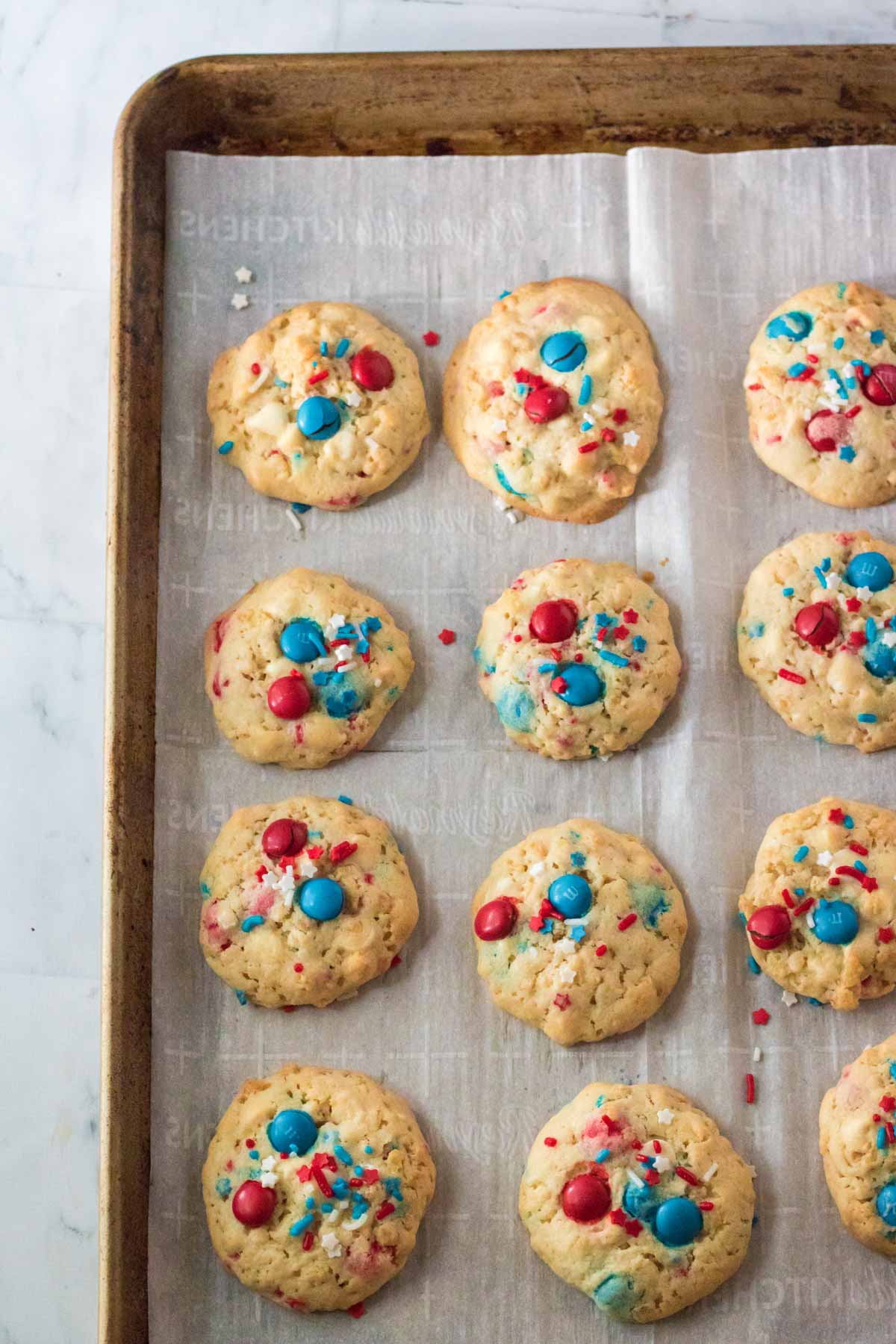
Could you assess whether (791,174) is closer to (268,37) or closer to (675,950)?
(268,37)

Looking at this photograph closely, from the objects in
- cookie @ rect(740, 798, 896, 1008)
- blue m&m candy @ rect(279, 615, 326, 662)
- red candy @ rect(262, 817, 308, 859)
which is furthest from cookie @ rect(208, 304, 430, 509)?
cookie @ rect(740, 798, 896, 1008)

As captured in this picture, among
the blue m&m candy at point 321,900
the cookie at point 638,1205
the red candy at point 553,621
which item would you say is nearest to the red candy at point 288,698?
the blue m&m candy at point 321,900

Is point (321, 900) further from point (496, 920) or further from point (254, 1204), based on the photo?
point (254, 1204)

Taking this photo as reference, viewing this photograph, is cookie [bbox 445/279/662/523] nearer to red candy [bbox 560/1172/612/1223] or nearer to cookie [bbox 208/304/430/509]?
cookie [bbox 208/304/430/509]

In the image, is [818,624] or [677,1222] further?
[818,624]

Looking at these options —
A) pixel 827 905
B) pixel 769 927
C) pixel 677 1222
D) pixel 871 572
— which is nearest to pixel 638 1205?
pixel 677 1222

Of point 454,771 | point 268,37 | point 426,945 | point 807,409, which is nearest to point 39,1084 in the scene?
point 426,945
